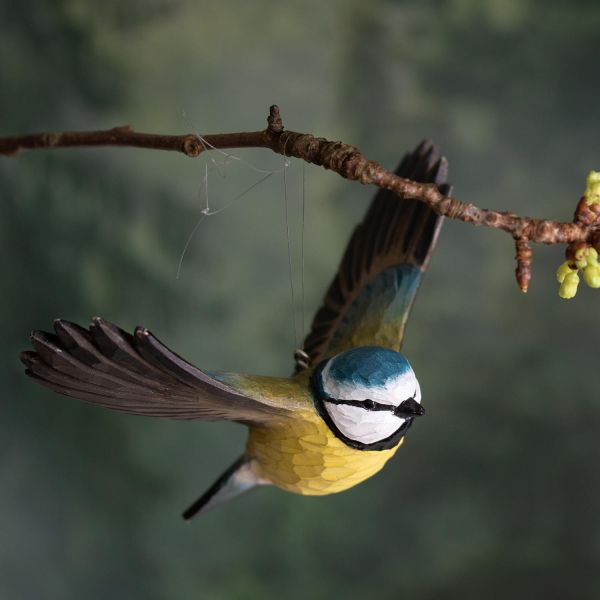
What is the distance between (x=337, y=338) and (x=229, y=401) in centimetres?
25

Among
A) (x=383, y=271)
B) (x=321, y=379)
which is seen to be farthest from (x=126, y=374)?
Result: (x=383, y=271)

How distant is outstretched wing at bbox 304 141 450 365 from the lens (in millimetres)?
748

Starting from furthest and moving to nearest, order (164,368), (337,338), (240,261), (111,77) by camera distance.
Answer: (240,261), (111,77), (337,338), (164,368)

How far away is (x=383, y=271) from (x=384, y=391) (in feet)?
0.75

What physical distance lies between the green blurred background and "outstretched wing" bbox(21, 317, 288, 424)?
0.77 metres

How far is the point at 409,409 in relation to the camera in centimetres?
59

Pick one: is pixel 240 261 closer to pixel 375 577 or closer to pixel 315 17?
pixel 315 17

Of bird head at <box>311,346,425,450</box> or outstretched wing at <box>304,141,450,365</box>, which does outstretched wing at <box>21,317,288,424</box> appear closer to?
bird head at <box>311,346,425,450</box>

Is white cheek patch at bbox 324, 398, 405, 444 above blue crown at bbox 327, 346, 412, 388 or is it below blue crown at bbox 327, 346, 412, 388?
below

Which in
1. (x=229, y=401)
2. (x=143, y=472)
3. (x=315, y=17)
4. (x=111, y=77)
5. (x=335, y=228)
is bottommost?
(x=143, y=472)

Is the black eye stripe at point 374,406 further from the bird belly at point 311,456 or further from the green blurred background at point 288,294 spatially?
the green blurred background at point 288,294

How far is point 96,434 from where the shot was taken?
1.35m

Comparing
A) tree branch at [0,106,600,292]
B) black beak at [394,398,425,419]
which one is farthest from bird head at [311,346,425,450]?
tree branch at [0,106,600,292]

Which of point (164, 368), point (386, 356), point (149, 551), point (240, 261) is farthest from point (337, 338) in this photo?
point (149, 551)
